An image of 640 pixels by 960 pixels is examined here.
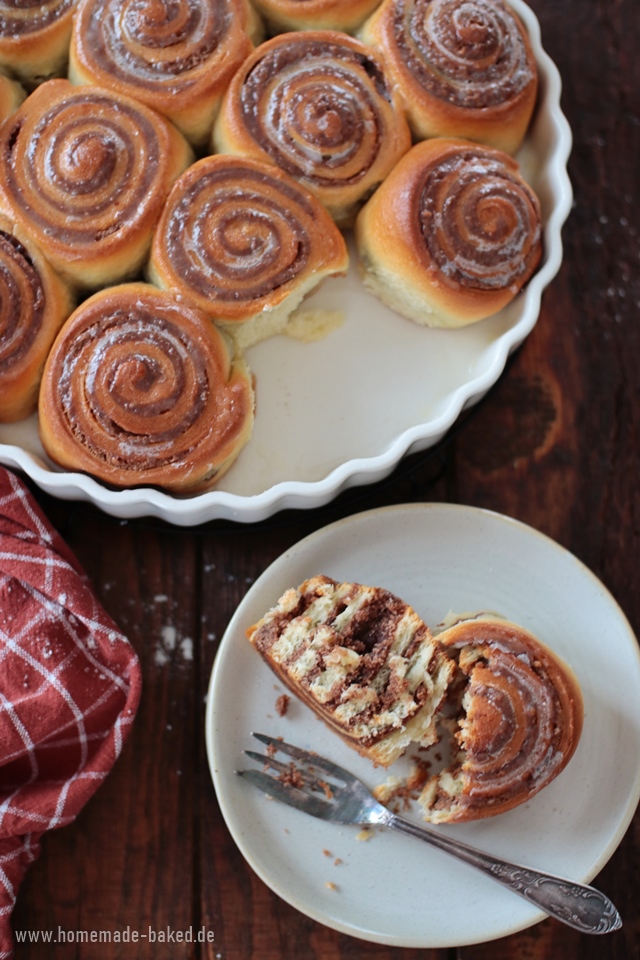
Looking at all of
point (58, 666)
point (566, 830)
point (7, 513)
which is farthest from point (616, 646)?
point (7, 513)

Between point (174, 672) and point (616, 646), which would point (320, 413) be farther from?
point (616, 646)

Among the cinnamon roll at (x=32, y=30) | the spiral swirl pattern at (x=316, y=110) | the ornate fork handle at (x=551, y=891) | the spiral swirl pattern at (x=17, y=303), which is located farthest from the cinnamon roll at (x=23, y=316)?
the ornate fork handle at (x=551, y=891)

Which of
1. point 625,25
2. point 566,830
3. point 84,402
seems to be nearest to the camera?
point 84,402

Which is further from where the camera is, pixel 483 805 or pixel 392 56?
pixel 392 56

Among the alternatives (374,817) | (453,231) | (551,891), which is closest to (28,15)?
(453,231)

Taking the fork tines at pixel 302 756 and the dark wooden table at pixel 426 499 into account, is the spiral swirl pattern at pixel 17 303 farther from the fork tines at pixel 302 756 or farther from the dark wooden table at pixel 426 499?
the fork tines at pixel 302 756

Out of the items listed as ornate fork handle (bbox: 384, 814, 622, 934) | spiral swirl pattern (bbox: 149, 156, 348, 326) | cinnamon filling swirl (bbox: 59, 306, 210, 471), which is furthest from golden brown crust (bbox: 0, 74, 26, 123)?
ornate fork handle (bbox: 384, 814, 622, 934)

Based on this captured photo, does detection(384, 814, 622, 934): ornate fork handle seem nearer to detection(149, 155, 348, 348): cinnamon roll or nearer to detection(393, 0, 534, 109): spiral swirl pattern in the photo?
detection(149, 155, 348, 348): cinnamon roll
